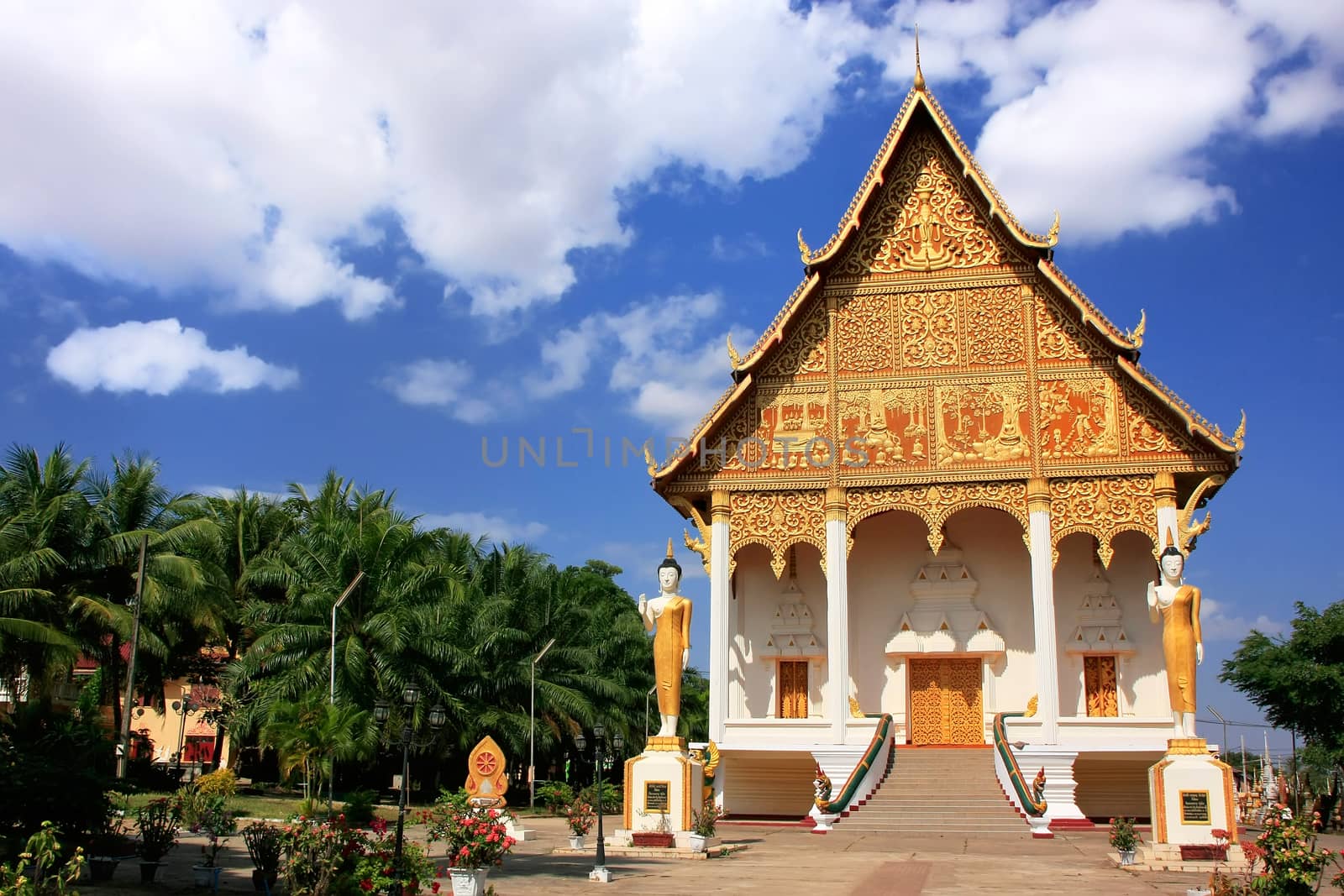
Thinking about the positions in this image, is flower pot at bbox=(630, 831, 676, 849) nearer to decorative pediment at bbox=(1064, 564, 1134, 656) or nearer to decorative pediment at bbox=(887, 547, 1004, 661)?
decorative pediment at bbox=(887, 547, 1004, 661)

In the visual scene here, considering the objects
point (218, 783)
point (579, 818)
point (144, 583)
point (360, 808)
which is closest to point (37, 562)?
point (144, 583)

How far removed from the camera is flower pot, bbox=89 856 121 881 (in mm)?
10703

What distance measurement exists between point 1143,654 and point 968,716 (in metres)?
3.23

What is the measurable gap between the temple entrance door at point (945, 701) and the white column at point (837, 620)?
2.11 metres

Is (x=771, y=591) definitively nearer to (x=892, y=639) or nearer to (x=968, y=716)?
(x=892, y=639)

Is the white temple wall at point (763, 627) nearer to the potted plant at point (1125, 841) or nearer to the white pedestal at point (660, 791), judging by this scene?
the white pedestal at point (660, 791)

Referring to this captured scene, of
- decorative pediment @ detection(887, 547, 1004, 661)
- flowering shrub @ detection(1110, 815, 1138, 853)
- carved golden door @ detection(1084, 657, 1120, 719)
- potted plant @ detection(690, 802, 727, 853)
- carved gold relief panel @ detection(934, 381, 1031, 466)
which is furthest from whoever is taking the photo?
decorative pediment @ detection(887, 547, 1004, 661)

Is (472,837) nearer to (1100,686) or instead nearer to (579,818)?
(579,818)

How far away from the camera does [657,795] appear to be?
52.2ft

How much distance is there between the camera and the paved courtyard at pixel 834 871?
1101cm

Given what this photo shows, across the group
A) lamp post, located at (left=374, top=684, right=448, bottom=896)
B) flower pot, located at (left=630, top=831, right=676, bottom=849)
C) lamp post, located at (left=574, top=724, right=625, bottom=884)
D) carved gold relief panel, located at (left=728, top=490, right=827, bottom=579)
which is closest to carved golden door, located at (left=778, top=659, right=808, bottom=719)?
carved gold relief panel, located at (left=728, top=490, right=827, bottom=579)

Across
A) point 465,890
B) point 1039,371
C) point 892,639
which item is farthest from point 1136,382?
point 465,890

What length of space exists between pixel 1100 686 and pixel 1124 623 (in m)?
1.20

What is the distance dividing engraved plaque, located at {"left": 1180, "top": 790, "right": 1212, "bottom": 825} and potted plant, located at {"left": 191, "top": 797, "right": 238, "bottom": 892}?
11.1m
